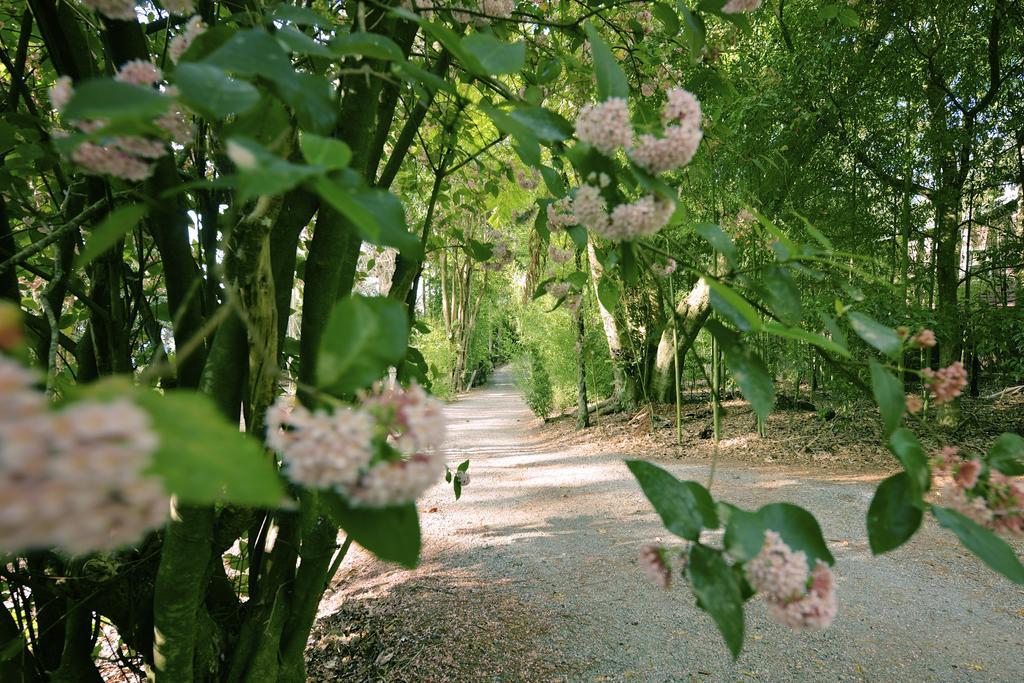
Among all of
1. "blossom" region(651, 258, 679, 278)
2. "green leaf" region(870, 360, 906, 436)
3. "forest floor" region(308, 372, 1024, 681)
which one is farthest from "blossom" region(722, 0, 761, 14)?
"forest floor" region(308, 372, 1024, 681)

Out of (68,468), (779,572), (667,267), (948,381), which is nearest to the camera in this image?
(68,468)

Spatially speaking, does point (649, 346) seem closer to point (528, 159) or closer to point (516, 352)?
point (516, 352)

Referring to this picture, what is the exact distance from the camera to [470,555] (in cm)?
310

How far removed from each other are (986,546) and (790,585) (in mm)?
191

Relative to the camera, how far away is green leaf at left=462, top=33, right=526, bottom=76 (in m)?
0.60

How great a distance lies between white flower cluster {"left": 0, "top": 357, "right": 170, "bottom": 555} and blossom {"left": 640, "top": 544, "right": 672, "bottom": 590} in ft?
1.84

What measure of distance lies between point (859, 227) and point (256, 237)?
6809mm

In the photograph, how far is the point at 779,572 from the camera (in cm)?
59

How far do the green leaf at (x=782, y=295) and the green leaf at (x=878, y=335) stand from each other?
0.21 ft

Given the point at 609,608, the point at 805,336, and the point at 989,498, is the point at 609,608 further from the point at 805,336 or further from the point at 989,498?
the point at 805,336

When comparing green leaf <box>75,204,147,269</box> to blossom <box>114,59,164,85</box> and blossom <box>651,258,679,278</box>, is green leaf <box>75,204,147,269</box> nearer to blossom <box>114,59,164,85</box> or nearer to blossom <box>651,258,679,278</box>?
blossom <box>114,59,164,85</box>

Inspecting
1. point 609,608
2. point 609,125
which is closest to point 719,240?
point 609,125

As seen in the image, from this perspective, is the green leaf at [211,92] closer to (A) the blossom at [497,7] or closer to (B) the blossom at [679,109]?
(B) the blossom at [679,109]

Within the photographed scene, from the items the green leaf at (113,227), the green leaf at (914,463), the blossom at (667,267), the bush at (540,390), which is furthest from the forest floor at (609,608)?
the bush at (540,390)
